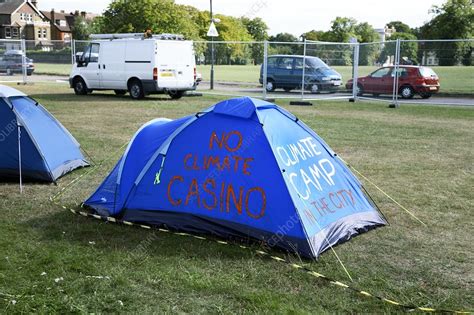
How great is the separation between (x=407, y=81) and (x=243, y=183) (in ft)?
52.3

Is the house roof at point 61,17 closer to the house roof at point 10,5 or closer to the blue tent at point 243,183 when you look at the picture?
the house roof at point 10,5

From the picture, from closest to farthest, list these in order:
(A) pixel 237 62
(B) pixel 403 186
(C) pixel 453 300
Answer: (C) pixel 453 300 → (B) pixel 403 186 → (A) pixel 237 62

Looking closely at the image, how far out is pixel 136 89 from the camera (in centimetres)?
1916

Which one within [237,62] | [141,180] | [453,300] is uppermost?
[237,62]

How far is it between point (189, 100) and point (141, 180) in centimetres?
1382

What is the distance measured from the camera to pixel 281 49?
22.3 meters

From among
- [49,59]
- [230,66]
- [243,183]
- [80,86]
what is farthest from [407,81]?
[49,59]

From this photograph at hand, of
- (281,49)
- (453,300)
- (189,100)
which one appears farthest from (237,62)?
(453,300)

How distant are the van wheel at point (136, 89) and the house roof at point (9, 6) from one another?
73.8 metres

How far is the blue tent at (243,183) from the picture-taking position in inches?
201

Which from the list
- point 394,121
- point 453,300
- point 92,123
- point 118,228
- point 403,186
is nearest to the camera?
point 453,300

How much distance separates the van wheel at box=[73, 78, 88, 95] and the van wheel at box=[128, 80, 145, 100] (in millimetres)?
2320

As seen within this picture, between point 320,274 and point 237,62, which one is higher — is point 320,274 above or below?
below

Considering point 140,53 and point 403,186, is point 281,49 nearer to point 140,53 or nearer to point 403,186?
point 140,53
